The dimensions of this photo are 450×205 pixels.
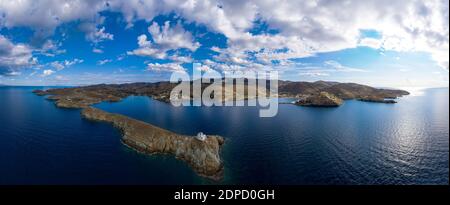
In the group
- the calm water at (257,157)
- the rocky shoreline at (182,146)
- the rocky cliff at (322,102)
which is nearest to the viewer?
the calm water at (257,157)

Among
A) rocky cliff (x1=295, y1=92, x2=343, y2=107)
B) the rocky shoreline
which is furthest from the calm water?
rocky cliff (x1=295, y1=92, x2=343, y2=107)

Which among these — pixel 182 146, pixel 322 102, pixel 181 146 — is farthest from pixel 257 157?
pixel 322 102

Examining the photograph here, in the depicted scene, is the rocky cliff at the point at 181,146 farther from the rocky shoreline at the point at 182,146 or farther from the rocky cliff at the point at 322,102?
the rocky cliff at the point at 322,102

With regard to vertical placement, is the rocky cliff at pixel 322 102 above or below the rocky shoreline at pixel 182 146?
above

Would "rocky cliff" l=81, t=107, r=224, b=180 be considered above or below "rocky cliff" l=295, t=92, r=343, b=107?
below

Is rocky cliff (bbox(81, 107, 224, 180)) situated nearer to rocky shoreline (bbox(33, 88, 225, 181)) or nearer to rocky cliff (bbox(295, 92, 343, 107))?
rocky shoreline (bbox(33, 88, 225, 181))

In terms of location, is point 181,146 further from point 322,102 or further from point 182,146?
point 322,102

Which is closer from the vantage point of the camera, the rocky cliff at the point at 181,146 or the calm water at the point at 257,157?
the calm water at the point at 257,157

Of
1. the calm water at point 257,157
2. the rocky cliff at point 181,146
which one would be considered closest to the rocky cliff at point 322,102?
the calm water at point 257,157
